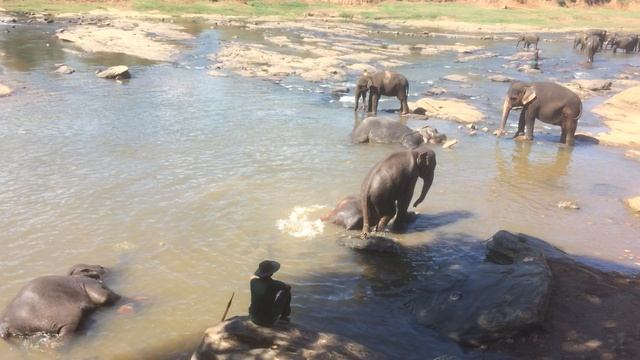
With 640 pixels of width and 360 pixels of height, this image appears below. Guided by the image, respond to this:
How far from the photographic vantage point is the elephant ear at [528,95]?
1809 centimetres

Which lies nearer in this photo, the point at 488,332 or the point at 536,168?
the point at 488,332

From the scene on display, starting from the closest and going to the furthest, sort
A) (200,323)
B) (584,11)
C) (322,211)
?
(200,323) < (322,211) < (584,11)

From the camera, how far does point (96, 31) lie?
4412cm

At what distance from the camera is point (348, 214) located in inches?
439

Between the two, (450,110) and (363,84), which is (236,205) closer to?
(363,84)

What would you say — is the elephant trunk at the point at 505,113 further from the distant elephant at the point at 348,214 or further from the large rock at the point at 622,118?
the distant elephant at the point at 348,214

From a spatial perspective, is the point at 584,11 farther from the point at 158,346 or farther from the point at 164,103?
the point at 158,346

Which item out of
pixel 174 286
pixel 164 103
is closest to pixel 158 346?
pixel 174 286

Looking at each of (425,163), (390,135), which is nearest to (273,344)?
(425,163)

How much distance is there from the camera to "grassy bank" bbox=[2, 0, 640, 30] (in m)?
67.6

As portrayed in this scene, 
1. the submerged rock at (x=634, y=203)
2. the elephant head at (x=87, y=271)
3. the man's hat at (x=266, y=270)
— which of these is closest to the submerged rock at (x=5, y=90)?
the elephant head at (x=87, y=271)

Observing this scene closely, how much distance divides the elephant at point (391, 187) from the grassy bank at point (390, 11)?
6083cm

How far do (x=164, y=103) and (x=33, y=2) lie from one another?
53.4m

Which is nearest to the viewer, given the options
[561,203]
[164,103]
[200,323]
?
[200,323]
